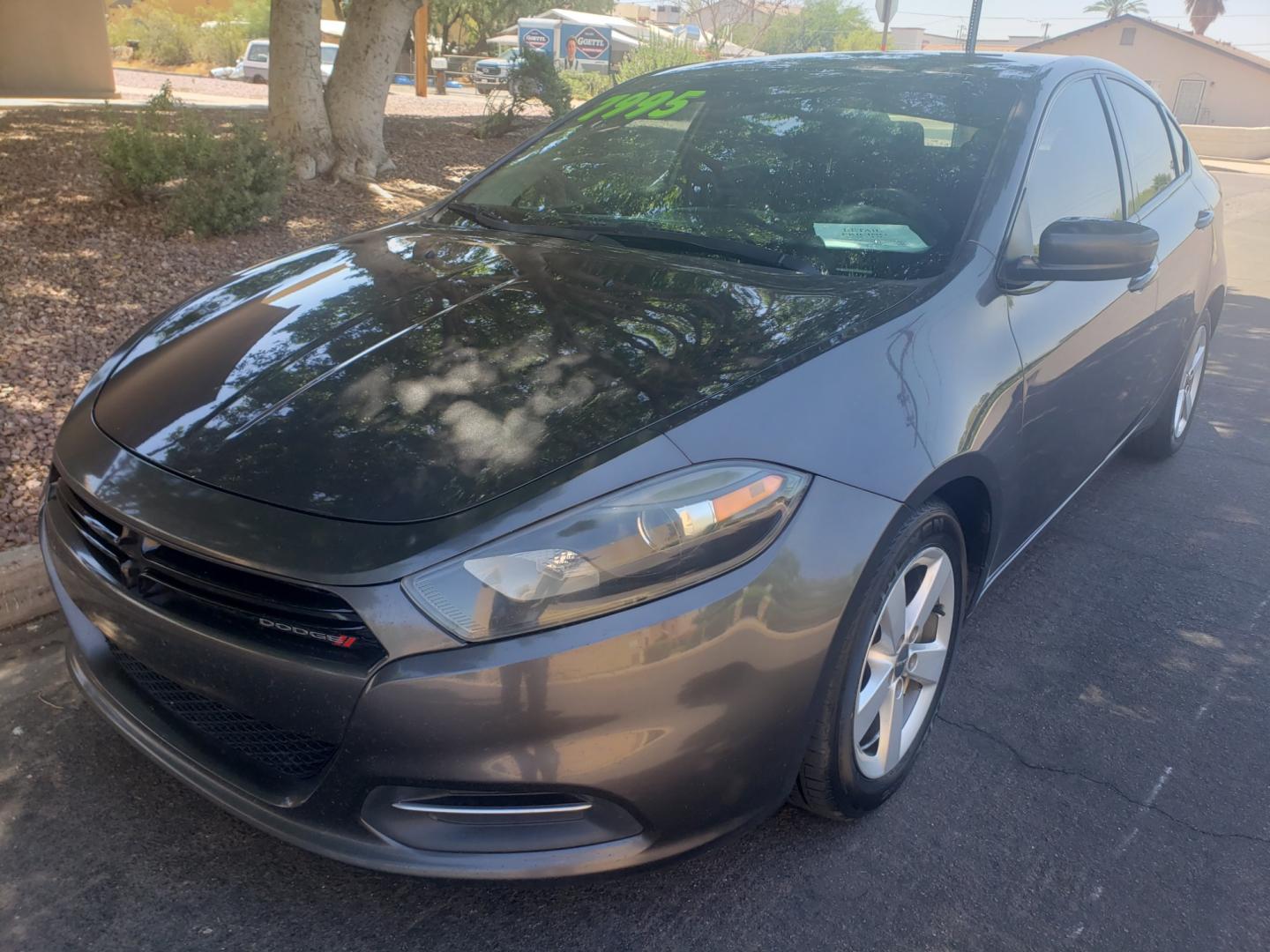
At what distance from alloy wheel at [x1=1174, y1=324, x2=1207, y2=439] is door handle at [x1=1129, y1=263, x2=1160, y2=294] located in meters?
1.12

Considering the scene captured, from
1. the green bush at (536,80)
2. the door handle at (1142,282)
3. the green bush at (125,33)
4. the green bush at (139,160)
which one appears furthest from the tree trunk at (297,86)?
the green bush at (125,33)

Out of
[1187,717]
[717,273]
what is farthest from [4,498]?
[1187,717]

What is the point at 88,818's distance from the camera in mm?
2334

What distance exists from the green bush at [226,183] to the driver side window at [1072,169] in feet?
16.2

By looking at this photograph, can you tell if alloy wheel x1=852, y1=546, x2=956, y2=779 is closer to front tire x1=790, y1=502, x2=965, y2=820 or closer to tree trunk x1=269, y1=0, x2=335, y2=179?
front tire x1=790, y1=502, x2=965, y2=820

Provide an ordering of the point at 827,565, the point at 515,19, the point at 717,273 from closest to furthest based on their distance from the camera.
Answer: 1. the point at 827,565
2. the point at 717,273
3. the point at 515,19

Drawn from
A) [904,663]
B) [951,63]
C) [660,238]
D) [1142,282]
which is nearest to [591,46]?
[951,63]

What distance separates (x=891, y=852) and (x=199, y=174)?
5.94 metres

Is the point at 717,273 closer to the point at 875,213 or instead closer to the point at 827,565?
the point at 875,213

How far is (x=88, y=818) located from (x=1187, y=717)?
113 inches

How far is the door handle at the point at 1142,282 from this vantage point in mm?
3461

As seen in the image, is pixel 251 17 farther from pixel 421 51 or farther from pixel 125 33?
pixel 421 51

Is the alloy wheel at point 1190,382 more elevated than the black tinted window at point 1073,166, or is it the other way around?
the black tinted window at point 1073,166

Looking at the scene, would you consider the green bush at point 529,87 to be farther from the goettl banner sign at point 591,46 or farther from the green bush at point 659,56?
the goettl banner sign at point 591,46
